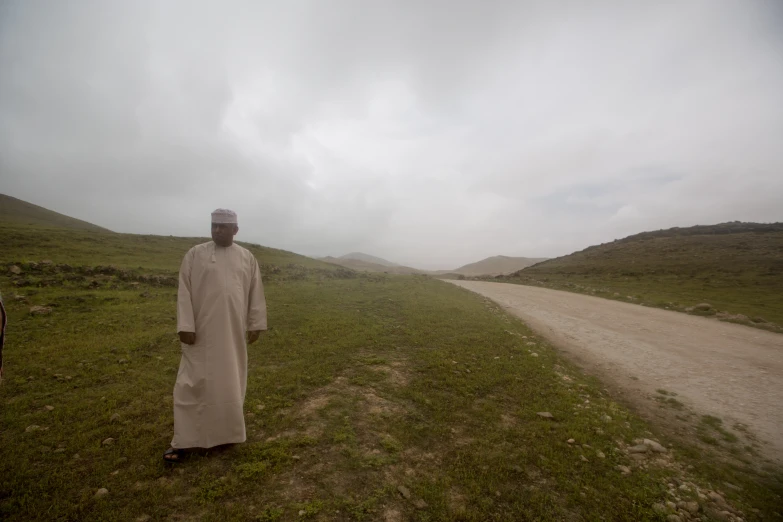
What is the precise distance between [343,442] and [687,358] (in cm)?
1100

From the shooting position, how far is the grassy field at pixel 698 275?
21.2 metres

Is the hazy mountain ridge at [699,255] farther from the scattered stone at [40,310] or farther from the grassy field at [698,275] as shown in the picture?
the scattered stone at [40,310]

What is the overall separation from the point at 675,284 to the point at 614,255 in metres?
21.7

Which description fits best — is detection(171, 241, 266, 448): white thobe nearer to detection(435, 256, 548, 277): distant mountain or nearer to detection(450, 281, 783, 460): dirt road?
detection(450, 281, 783, 460): dirt road

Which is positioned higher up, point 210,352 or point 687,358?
point 210,352

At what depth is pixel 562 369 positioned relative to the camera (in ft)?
28.2

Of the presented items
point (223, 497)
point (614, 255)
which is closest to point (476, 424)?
point (223, 497)

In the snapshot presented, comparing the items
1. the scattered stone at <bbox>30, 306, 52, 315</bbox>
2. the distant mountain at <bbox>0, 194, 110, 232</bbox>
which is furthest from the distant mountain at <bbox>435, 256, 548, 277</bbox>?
the scattered stone at <bbox>30, 306, 52, 315</bbox>

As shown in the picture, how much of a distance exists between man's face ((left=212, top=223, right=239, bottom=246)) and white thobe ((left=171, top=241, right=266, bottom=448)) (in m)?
0.12

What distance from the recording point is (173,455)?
425 cm

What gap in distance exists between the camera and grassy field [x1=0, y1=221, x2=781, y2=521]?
12.0 ft

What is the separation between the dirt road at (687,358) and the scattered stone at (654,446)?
6.08 feet

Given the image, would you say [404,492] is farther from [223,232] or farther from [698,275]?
[698,275]

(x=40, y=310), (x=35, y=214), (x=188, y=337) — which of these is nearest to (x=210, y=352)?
(x=188, y=337)
